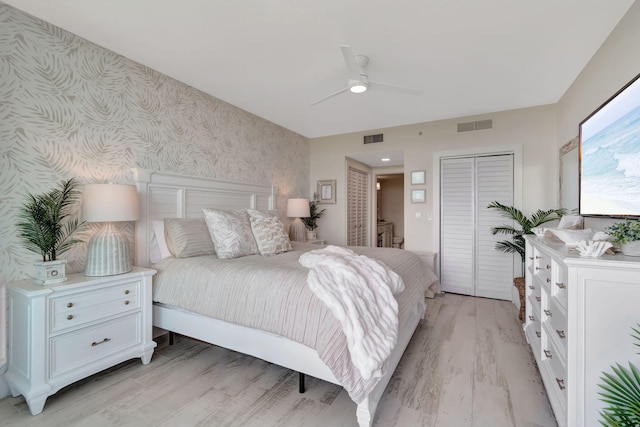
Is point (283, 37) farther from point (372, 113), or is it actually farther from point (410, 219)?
point (410, 219)

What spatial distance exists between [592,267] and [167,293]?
9.15 feet

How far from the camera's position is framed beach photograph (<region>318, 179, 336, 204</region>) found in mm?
5043

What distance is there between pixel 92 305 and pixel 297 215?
2.75 metres

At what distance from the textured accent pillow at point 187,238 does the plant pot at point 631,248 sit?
2904 millimetres

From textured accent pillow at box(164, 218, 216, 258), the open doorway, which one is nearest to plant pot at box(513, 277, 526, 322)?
textured accent pillow at box(164, 218, 216, 258)

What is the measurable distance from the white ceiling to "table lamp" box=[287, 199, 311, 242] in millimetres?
1599

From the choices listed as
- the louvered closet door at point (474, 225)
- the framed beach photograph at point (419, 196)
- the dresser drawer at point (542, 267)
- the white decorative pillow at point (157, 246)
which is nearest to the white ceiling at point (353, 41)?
the louvered closet door at point (474, 225)

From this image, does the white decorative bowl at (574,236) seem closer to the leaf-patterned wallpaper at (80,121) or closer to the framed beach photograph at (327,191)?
the leaf-patterned wallpaper at (80,121)

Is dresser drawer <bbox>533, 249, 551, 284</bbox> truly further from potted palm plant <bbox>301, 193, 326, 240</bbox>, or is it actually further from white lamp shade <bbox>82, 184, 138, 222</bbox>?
potted palm plant <bbox>301, 193, 326, 240</bbox>

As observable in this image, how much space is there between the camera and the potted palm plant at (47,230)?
1.87 meters

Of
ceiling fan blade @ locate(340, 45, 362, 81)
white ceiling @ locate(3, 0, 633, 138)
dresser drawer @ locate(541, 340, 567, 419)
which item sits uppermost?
white ceiling @ locate(3, 0, 633, 138)

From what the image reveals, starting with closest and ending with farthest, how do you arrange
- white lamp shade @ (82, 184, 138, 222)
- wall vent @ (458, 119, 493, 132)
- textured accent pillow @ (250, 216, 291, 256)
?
white lamp shade @ (82, 184, 138, 222) → textured accent pillow @ (250, 216, 291, 256) → wall vent @ (458, 119, 493, 132)

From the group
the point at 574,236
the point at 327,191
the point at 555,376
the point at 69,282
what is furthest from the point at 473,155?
the point at 69,282

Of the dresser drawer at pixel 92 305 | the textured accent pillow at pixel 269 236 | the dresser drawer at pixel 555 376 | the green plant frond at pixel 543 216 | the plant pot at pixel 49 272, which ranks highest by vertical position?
the green plant frond at pixel 543 216
